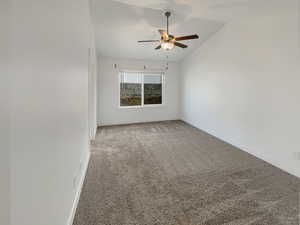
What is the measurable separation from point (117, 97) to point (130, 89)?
23.2 inches

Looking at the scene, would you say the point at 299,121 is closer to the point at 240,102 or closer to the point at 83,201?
the point at 240,102

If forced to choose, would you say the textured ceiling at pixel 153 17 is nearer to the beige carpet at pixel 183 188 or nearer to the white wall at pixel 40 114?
the white wall at pixel 40 114

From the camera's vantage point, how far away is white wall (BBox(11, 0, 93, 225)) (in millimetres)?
712

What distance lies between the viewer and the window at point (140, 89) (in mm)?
5793

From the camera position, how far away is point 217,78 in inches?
166

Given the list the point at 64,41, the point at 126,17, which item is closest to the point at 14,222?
the point at 64,41

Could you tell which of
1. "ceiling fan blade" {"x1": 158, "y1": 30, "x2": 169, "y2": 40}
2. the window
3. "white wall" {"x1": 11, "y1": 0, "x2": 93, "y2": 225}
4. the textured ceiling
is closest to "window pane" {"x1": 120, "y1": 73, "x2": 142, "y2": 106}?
the window

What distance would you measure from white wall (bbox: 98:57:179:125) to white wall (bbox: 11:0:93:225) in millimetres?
4070

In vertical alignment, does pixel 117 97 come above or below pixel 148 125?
above

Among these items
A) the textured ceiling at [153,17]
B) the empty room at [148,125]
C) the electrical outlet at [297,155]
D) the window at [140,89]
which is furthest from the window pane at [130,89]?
the electrical outlet at [297,155]

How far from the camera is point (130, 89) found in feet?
19.3

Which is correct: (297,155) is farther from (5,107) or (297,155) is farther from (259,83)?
(5,107)

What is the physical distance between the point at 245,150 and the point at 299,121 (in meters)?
1.24

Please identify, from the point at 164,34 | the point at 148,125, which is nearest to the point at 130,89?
the point at 148,125
